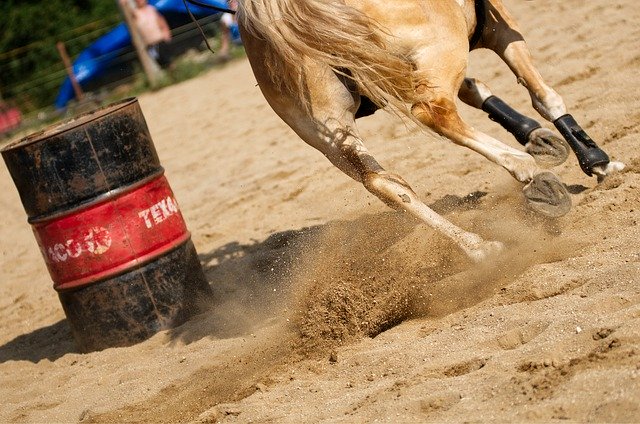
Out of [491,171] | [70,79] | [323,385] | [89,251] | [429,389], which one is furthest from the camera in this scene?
[70,79]

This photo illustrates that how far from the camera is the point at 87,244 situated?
496 cm

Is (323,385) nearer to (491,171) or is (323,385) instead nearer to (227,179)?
(491,171)

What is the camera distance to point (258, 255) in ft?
19.0

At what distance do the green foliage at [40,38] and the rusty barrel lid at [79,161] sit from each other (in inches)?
501

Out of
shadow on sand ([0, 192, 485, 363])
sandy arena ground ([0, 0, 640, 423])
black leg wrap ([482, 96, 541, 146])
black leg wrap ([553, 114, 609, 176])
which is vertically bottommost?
shadow on sand ([0, 192, 485, 363])

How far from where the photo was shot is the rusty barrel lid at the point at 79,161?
4805 millimetres

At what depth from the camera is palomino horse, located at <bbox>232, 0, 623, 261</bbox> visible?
3.89 meters

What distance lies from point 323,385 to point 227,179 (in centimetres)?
458

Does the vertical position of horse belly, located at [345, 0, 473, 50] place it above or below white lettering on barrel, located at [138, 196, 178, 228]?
above

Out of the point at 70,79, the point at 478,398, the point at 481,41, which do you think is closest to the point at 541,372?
the point at 478,398

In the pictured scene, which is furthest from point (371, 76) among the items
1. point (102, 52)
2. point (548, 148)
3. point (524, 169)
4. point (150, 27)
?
point (102, 52)

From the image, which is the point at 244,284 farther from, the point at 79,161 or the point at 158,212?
the point at 79,161

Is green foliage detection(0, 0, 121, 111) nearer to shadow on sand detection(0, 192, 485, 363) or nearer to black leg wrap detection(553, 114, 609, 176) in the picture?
shadow on sand detection(0, 192, 485, 363)

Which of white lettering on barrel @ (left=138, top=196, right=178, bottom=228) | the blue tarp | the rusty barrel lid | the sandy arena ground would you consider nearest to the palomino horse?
the sandy arena ground
